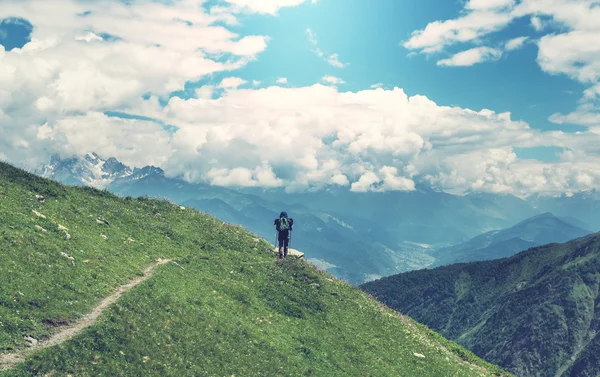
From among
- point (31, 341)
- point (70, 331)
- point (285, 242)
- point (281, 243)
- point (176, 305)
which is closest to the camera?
point (31, 341)

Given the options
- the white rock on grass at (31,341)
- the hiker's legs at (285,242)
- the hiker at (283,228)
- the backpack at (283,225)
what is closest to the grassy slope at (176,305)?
the white rock on grass at (31,341)

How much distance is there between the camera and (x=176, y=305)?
3017cm

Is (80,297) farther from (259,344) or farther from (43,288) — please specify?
(259,344)

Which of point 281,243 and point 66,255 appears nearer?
point 66,255

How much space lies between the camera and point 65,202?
42125 mm

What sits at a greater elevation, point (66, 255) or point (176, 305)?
point (66, 255)

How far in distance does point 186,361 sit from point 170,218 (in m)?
27.9

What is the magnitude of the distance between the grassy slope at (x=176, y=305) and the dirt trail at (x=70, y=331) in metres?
0.45

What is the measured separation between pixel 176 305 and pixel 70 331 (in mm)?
7674

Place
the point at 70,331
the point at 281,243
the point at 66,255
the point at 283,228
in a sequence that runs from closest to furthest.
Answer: the point at 70,331, the point at 66,255, the point at 283,228, the point at 281,243

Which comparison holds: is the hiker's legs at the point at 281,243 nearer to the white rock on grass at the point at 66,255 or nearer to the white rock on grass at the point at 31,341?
the white rock on grass at the point at 66,255

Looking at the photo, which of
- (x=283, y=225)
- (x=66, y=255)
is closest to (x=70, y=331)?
(x=66, y=255)

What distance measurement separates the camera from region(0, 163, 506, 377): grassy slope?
23750 millimetres

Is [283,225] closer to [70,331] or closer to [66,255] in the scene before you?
[66,255]
